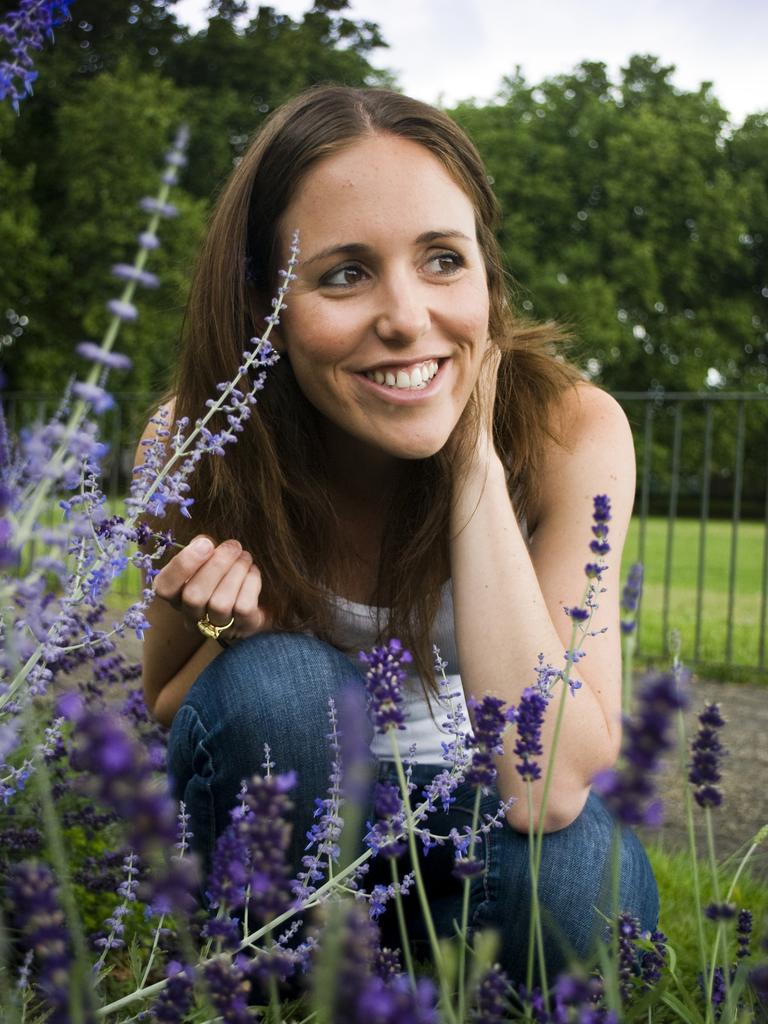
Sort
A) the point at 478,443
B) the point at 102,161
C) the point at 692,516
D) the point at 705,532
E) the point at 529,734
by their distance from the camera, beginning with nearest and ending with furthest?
1. the point at 529,734
2. the point at 478,443
3. the point at 705,532
4. the point at 102,161
5. the point at 692,516

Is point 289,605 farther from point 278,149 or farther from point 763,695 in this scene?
point 763,695

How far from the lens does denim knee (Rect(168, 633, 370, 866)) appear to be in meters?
2.09

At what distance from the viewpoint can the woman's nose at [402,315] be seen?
6.92ft

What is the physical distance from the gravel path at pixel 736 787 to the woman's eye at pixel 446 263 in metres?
1.31

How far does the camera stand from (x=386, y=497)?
→ 2.69 meters

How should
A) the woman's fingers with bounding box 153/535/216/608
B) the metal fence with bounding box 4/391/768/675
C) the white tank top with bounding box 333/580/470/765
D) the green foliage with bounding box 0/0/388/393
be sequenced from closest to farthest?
the woman's fingers with bounding box 153/535/216/608 → the white tank top with bounding box 333/580/470/765 → the metal fence with bounding box 4/391/768/675 → the green foliage with bounding box 0/0/388/393

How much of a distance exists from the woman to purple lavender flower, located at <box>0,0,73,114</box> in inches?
35.6

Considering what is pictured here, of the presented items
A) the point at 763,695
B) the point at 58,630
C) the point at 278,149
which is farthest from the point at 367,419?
the point at 763,695

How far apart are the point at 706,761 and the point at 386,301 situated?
1.29 m

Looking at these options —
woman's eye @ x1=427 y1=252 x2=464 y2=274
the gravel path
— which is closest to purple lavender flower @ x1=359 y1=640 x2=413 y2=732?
woman's eye @ x1=427 y1=252 x2=464 y2=274

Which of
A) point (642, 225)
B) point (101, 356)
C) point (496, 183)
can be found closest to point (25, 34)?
point (101, 356)

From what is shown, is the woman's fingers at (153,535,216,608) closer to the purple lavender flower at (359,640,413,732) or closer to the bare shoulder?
the bare shoulder

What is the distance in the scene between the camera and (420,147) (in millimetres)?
2344

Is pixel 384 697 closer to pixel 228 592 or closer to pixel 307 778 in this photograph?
pixel 228 592
